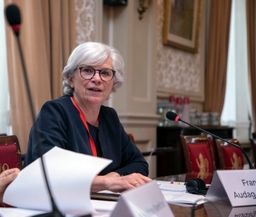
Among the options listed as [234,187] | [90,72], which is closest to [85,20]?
[90,72]

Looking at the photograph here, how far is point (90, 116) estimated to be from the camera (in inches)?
81.8

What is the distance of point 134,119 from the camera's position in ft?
14.3

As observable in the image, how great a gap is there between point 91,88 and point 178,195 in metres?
0.66

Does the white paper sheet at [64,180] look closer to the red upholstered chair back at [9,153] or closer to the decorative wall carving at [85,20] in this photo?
the red upholstered chair back at [9,153]

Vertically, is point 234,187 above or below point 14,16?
below

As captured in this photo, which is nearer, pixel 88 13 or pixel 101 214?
pixel 101 214

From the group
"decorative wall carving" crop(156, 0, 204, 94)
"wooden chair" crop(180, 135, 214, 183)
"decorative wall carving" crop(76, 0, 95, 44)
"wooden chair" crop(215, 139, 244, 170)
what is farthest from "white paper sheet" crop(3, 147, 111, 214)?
"decorative wall carving" crop(156, 0, 204, 94)

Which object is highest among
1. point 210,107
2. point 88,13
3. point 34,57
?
point 88,13

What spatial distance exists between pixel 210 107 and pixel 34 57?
3134 mm

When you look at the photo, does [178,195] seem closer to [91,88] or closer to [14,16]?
[91,88]

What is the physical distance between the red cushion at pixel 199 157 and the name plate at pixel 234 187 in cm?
141

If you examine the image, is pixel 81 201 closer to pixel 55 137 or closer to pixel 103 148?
pixel 55 137

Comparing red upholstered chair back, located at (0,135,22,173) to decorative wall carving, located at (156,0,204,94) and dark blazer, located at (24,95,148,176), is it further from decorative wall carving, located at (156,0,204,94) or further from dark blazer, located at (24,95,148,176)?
decorative wall carving, located at (156,0,204,94)

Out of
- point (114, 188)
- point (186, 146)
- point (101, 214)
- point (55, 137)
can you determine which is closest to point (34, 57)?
point (186, 146)
